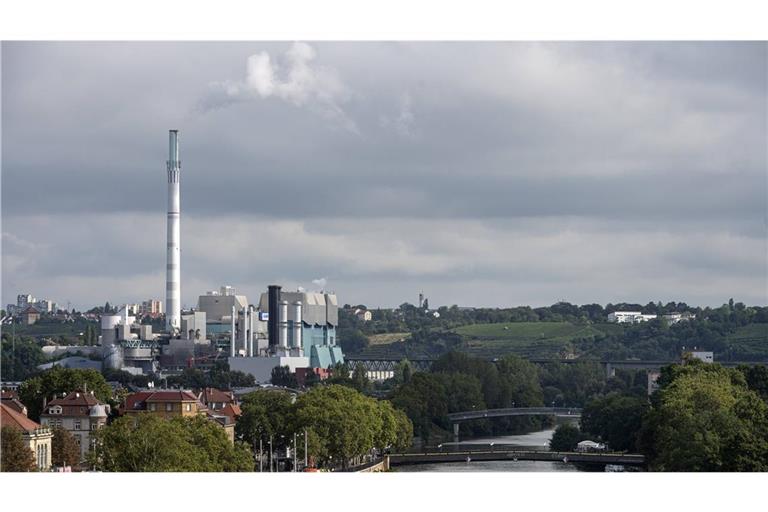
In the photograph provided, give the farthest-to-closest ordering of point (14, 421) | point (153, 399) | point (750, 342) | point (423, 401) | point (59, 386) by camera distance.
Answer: point (750, 342) → point (423, 401) → point (59, 386) → point (153, 399) → point (14, 421)

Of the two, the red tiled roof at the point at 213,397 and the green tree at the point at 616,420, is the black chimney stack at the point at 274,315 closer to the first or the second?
the green tree at the point at 616,420

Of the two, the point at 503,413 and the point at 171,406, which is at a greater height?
the point at 171,406

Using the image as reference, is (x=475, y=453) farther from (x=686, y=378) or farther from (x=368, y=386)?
(x=368, y=386)

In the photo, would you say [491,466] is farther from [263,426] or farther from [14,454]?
[14,454]

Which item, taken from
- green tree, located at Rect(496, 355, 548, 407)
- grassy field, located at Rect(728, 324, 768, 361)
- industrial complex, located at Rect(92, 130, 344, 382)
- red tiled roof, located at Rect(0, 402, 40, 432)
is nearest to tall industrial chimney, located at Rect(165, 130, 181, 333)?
industrial complex, located at Rect(92, 130, 344, 382)

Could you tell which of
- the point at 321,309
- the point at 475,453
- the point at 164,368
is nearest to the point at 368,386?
the point at 164,368

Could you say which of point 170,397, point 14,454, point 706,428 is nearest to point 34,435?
point 14,454
